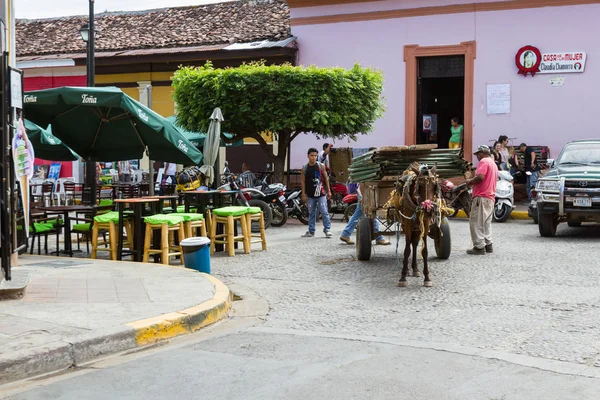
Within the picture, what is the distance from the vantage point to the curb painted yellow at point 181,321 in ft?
23.8

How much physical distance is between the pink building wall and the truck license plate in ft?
25.6

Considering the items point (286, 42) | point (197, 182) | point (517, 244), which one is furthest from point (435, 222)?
point (286, 42)

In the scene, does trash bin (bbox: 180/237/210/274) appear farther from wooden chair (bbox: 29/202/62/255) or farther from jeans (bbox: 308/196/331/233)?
jeans (bbox: 308/196/331/233)

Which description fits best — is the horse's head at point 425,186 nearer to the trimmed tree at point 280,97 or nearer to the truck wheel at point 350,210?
the truck wheel at point 350,210

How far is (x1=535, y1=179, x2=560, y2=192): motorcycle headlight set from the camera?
15.4 m

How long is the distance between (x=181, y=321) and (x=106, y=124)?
752 centimetres

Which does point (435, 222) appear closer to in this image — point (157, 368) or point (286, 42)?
point (157, 368)

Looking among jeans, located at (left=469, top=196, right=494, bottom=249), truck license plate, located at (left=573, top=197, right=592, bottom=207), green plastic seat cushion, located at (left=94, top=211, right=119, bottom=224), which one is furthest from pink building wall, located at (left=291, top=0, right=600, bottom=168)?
green plastic seat cushion, located at (left=94, top=211, right=119, bottom=224)

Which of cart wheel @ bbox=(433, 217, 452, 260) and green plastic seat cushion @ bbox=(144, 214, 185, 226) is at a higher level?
green plastic seat cushion @ bbox=(144, 214, 185, 226)

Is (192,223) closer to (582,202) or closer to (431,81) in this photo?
(582,202)

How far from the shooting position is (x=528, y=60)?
22906 millimetres

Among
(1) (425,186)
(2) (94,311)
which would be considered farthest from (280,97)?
(2) (94,311)

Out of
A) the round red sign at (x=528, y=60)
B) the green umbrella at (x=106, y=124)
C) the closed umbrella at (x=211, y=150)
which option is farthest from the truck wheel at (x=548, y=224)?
the round red sign at (x=528, y=60)

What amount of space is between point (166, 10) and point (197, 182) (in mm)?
15707
